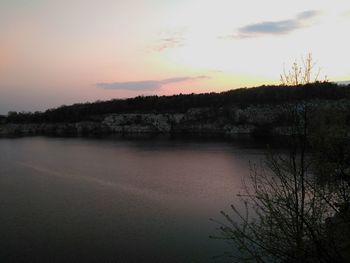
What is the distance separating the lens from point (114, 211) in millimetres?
17281

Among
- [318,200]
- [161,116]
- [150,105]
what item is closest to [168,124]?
[161,116]

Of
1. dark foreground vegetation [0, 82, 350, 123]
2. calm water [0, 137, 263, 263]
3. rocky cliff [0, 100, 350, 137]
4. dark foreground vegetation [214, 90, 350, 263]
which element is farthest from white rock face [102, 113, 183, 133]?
dark foreground vegetation [214, 90, 350, 263]

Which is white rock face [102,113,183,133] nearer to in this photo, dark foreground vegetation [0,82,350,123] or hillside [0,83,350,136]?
hillside [0,83,350,136]

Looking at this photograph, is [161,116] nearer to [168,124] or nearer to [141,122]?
[168,124]

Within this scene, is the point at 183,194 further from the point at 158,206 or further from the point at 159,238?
the point at 159,238

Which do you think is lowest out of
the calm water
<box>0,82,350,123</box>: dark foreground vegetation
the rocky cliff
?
the calm water

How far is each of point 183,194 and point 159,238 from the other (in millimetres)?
7775

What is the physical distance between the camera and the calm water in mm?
12312

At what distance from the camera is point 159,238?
13484mm

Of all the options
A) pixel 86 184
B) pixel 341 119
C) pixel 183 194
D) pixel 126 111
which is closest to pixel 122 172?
pixel 86 184

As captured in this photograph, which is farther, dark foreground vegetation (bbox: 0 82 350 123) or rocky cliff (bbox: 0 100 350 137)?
dark foreground vegetation (bbox: 0 82 350 123)

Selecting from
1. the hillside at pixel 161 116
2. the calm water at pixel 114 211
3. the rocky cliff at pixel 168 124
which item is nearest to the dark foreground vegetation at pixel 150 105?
the hillside at pixel 161 116

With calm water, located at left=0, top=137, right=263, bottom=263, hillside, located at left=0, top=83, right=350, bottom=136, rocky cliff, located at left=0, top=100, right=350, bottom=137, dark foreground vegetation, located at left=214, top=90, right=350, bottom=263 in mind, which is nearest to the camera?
dark foreground vegetation, located at left=214, top=90, right=350, bottom=263

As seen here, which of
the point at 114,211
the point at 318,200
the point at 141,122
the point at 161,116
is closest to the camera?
the point at 318,200
